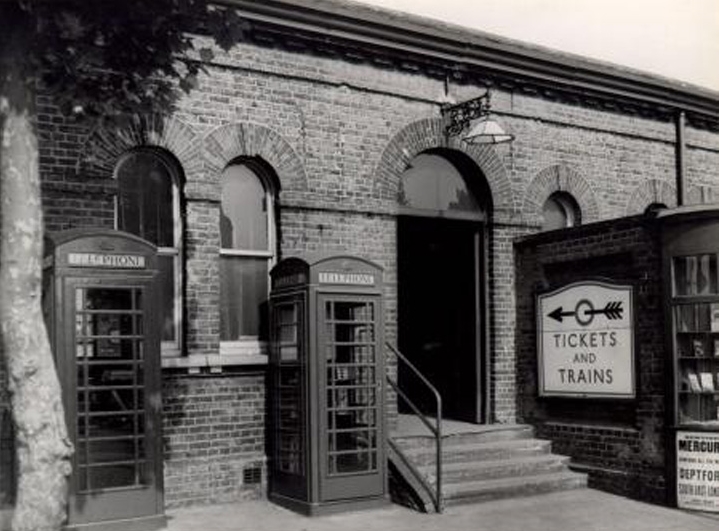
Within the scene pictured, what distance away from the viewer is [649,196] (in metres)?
14.7

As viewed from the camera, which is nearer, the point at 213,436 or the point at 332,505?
the point at 332,505

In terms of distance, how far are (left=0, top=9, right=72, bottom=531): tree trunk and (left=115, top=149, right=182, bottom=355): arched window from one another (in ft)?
12.9

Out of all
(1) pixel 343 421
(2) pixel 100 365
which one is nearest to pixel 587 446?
(1) pixel 343 421

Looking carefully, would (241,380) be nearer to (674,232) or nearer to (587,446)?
(587,446)

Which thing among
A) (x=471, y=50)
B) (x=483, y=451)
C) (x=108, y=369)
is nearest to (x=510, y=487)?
(x=483, y=451)

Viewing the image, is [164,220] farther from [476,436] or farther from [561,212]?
[561,212]

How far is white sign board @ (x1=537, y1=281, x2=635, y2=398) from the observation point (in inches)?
428

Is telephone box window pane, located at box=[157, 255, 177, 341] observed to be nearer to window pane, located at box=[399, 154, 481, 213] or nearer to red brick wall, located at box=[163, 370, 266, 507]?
red brick wall, located at box=[163, 370, 266, 507]

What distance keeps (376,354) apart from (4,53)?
16.8 feet

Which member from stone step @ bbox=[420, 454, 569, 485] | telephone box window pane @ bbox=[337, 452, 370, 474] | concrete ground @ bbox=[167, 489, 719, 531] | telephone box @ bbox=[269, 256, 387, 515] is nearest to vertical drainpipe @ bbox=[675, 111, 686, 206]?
stone step @ bbox=[420, 454, 569, 485]

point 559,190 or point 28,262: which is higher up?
point 559,190

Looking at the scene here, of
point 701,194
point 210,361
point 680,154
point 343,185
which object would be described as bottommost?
point 210,361

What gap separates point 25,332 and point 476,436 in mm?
6800

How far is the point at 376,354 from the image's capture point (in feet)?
32.2
